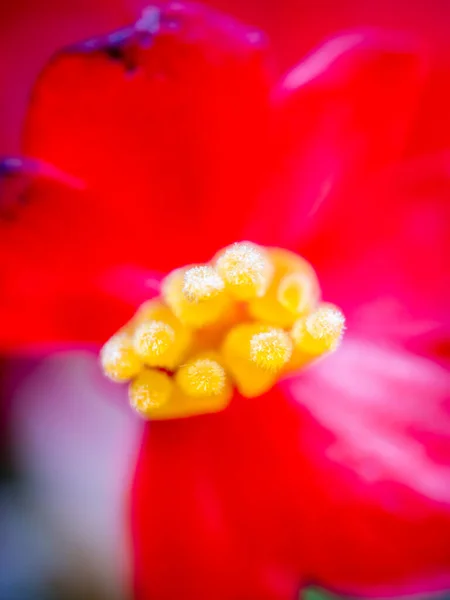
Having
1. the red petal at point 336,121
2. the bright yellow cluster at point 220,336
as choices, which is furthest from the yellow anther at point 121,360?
the red petal at point 336,121

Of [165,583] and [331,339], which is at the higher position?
[331,339]

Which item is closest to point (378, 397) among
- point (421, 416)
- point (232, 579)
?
point (421, 416)

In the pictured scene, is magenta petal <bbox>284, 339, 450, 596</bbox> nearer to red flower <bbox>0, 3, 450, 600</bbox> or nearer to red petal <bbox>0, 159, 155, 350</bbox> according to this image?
red flower <bbox>0, 3, 450, 600</bbox>

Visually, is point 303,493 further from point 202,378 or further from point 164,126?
point 164,126

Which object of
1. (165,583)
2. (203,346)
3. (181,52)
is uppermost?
(181,52)

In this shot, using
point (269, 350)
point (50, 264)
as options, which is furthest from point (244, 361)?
point (50, 264)

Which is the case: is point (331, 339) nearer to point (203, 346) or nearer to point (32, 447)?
point (203, 346)
